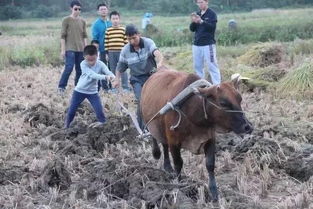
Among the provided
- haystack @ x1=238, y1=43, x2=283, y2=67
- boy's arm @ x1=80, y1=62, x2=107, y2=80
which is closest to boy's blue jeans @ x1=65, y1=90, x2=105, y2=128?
boy's arm @ x1=80, y1=62, x2=107, y2=80

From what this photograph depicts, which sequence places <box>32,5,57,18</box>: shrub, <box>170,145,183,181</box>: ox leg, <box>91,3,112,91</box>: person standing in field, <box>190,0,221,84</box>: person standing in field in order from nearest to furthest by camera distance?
<box>170,145,183,181</box>: ox leg
<box>190,0,221,84</box>: person standing in field
<box>91,3,112,91</box>: person standing in field
<box>32,5,57,18</box>: shrub

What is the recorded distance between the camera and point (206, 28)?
9695 millimetres

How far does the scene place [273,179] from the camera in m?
5.83

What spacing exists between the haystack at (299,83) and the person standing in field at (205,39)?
1.33m

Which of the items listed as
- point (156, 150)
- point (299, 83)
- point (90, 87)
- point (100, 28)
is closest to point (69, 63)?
point (100, 28)

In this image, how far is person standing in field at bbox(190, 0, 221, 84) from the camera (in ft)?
31.7

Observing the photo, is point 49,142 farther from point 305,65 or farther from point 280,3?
point 280,3

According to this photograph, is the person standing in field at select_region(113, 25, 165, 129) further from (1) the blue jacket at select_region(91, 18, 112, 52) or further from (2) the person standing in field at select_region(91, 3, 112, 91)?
(1) the blue jacket at select_region(91, 18, 112, 52)

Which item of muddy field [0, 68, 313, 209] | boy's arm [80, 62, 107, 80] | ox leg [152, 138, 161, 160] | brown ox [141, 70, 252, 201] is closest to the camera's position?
brown ox [141, 70, 252, 201]

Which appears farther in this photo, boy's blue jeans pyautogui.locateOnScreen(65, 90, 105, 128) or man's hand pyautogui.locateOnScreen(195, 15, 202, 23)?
man's hand pyautogui.locateOnScreen(195, 15, 202, 23)

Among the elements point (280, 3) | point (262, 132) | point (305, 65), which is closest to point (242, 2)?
point (280, 3)

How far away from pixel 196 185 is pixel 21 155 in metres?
2.58

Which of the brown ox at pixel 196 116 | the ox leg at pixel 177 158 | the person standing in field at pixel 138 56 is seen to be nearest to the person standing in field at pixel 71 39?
the person standing in field at pixel 138 56

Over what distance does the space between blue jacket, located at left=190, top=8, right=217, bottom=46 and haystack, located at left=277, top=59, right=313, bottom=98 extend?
162 centimetres
